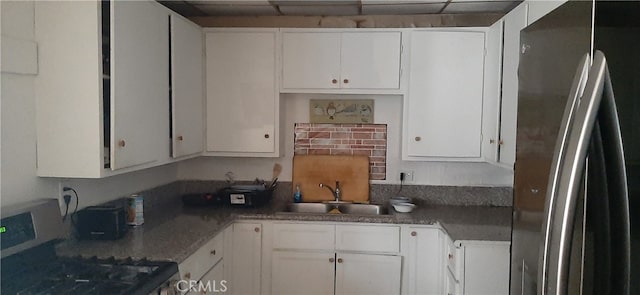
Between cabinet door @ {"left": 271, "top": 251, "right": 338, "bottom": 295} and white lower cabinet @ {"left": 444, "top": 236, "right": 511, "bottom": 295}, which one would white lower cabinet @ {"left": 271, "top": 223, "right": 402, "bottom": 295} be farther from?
white lower cabinet @ {"left": 444, "top": 236, "right": 511, "bottom": 295}

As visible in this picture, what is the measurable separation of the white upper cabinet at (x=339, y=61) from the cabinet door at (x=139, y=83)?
2.85 feet

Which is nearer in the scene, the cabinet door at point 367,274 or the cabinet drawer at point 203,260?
the cabinet drawer at point 203,260

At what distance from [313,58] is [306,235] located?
1195 mm

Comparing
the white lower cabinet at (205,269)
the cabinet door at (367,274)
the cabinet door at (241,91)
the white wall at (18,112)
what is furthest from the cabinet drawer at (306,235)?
the white wall at (18,112)

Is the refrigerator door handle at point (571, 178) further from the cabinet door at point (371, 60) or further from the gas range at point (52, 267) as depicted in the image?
the cabinet door at point (371, 60)

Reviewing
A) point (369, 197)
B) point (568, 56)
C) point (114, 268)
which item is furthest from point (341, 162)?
point (568, 56)

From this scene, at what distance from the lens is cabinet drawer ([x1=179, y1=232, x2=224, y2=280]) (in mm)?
2264

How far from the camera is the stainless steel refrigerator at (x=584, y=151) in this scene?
32.0 inches

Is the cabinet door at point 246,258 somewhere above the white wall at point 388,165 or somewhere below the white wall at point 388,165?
below

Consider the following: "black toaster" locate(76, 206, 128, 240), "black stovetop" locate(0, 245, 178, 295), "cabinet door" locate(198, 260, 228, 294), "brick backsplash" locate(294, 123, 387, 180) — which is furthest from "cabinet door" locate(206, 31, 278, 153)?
"black stovetop" locate(0, 245, 178, 295)

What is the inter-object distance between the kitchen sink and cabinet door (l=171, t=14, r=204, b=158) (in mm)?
816

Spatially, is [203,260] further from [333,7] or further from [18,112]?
[333,7]

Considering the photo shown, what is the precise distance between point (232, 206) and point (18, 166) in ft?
4.83

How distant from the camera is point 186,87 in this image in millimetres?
3043
